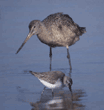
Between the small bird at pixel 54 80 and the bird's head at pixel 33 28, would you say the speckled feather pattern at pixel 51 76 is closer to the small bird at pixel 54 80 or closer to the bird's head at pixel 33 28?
the small bird at pixel 54 80

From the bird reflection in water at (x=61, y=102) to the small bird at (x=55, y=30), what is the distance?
10.8 feet

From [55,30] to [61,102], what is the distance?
13.7 ft

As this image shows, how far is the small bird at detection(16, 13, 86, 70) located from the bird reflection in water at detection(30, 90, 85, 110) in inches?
129

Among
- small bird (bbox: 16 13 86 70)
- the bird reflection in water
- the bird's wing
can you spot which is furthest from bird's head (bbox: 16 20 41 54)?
the bird reflection in water

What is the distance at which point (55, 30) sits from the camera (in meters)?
9.72

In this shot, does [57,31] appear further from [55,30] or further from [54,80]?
[54,80]

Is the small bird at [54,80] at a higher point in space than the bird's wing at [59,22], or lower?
lower

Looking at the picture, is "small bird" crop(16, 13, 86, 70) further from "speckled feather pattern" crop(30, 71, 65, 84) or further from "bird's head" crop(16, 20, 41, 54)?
"speckled feather pattern" crop(30, 71, 65, 84)

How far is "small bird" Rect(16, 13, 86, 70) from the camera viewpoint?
9.52 meters

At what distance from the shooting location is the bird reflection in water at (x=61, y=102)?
5.59m

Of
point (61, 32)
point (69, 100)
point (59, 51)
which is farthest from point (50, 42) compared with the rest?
point (69, 100)

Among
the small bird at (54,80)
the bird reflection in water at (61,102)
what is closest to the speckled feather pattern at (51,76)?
the small bird at (54,80)

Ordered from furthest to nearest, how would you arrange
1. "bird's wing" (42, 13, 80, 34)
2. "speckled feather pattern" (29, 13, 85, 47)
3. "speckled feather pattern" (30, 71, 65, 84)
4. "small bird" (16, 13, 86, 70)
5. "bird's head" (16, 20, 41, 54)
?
"bird's wing" (42, 13, 80, 34)
"speckled feather pattern" (29, 13, 85, 47)
"small bird" (16, 13, 86, 70)
"bird's head" (16, 20, 41, 54)
"speckled feather pattern" (30, 71, 65, 84)

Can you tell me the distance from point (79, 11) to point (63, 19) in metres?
6.35
